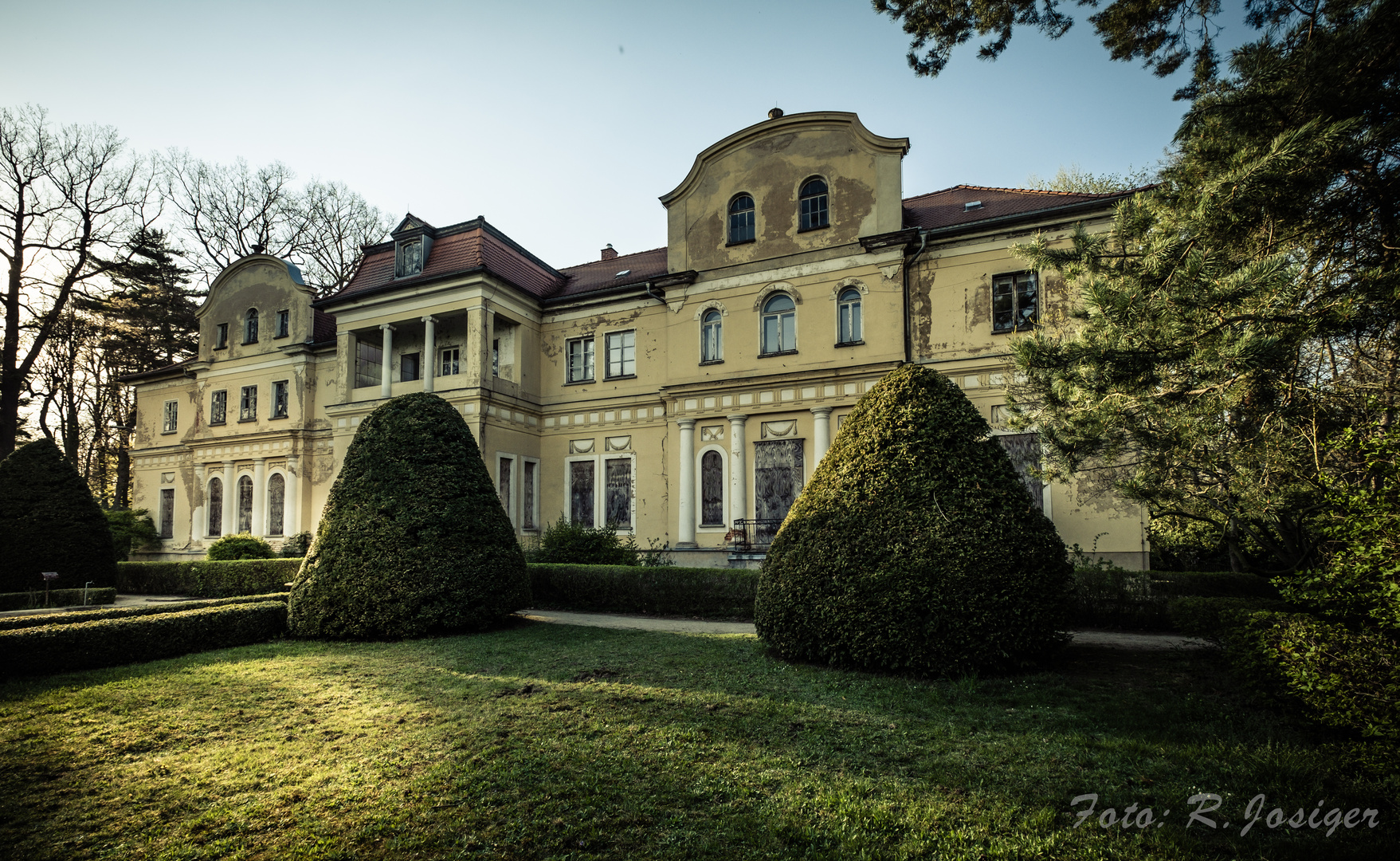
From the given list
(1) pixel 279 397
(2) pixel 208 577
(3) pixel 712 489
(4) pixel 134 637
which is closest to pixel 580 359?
(3) pixel 712 489

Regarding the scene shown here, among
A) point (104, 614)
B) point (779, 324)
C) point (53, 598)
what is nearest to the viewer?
point (104, 614)

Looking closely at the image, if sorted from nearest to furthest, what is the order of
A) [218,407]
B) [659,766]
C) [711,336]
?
1. [659,766]
2. [711,336]
3. [218,407]

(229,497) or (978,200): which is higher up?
(978,200)

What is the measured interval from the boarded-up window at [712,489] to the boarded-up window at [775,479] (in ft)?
3.35

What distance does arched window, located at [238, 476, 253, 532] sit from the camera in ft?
89.8

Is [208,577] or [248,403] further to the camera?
[248,403]

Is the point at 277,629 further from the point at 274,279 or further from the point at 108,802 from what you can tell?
the point at 274,279

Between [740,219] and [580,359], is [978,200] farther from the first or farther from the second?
[580,359]

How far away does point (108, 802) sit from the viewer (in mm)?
4238

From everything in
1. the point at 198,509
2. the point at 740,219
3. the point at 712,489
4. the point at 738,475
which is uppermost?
the point at 740,219

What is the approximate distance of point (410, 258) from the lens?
23.4 metres

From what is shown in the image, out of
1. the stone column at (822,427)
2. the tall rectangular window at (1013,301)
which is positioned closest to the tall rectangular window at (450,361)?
the stone column at (822,427)

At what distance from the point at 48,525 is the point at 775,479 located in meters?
17.1

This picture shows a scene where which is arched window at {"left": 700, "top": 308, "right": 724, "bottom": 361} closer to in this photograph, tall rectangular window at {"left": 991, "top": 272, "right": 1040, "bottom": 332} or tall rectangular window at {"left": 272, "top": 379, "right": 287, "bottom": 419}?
tall rectangular window at {"left": 991, "top": 272, "right": 1040, "bottom": 332}
